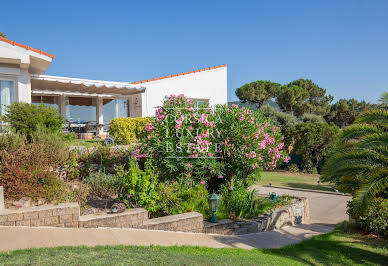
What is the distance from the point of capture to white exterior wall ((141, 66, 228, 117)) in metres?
17.5

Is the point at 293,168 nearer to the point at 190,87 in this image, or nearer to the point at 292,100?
the point at 190,87

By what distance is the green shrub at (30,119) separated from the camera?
9.19 meters

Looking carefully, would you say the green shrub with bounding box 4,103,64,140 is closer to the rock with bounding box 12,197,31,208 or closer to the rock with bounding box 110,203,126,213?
the rock with bounding box 12,197,31,208

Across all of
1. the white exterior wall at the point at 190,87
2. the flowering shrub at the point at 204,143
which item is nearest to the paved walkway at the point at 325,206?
the flowering shrub at the point at 204,143

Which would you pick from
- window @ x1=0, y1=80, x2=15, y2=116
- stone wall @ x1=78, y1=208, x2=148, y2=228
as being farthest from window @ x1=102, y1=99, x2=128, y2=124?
stone wall @ x1=78, y1=208, x2=148, y2=228

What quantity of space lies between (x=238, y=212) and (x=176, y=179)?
1784 millimetres

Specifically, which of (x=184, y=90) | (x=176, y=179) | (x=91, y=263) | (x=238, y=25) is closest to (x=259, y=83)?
(x=184, y=90)

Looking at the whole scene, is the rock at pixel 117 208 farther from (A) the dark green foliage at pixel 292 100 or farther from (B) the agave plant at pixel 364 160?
(A) the dark green foliage at pixel 292 100

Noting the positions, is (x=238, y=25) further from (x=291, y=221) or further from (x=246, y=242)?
(x=246, y=242)

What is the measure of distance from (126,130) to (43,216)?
302 inches

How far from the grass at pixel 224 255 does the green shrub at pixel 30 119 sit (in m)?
6.06

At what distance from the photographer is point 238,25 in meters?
13.5

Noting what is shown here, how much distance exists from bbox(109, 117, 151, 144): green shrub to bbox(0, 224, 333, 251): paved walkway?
279 inches

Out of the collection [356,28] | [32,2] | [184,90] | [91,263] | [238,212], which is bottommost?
[238,212]
